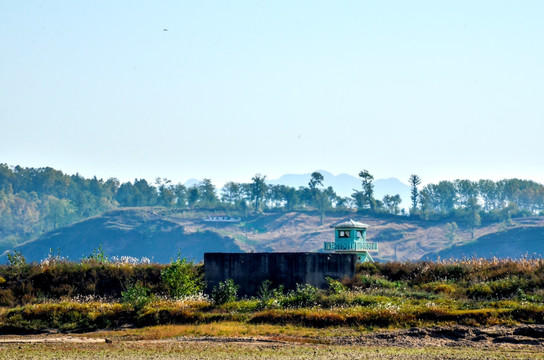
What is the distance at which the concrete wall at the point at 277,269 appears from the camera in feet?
141

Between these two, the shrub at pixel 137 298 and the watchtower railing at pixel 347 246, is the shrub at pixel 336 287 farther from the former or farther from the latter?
the watchtower railing at pixel 347 246

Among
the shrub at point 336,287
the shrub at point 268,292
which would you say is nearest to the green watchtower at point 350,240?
the shrub at point 268,292

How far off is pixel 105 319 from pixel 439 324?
13.7 m

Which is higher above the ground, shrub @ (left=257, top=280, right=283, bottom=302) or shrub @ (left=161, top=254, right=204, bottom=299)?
shrub @ (left=161, top=254, right=204, bottom=299)

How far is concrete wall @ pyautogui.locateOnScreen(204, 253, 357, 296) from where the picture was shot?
141ft

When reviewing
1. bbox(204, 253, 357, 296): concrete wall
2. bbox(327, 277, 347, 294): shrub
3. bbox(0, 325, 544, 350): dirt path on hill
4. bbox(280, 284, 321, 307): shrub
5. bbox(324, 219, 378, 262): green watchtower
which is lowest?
bbox(0, 325, 544, 350): dirt path on hill

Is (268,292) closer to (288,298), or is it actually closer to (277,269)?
(277,269)

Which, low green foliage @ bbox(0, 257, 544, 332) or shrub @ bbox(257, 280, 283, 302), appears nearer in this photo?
low green foliage @ bbox(0, 257, 544, 332)

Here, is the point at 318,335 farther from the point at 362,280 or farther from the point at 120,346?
the point at 362,280

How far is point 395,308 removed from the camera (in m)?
34.0

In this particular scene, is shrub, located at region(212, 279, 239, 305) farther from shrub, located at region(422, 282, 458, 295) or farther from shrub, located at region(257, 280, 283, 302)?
shrub, located at region(422, 282, 458, 295)

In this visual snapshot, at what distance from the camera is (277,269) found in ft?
144

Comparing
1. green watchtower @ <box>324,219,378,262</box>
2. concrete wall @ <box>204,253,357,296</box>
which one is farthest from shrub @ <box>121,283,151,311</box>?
green watchtower @ <box>324,219,378,262</box>

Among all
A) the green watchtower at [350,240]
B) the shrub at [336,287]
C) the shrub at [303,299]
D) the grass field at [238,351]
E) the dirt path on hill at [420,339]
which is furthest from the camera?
the green watchtower at [350,240]
